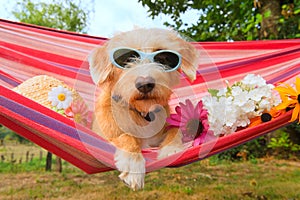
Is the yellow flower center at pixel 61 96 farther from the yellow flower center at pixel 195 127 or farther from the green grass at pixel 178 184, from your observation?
the green grass at pixel 178 184

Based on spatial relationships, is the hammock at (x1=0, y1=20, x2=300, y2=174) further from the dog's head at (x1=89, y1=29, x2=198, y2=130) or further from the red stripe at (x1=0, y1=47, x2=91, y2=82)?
the dog's head at (x1=89, y1=29, x2=198, y2=130)

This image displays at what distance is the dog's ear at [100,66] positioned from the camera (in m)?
1.63

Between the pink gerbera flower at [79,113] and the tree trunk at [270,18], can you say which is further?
the tree trunk at [270,18]

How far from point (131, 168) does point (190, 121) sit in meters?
0.44

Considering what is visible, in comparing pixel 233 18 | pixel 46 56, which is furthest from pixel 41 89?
A: pixel 233 18

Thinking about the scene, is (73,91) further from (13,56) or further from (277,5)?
(277,5)

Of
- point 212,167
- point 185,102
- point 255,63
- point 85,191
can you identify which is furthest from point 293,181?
point 185,102

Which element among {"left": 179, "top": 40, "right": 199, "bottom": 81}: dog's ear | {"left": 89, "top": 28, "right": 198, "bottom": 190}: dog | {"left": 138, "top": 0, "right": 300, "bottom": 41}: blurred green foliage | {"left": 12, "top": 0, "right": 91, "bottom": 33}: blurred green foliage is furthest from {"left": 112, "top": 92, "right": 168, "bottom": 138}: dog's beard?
{"left": 12, "top": 0, "right": 91, "bottom": 33}: blurred green foliage

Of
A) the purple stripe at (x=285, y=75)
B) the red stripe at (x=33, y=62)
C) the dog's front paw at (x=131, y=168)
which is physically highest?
the red stripe at (x=33, y=62)

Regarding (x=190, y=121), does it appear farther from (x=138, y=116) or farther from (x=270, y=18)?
(x=270, y=18)

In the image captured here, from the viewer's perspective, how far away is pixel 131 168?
1444 mm

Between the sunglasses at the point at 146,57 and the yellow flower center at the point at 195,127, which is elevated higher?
the sunglasses at the point at 146,57

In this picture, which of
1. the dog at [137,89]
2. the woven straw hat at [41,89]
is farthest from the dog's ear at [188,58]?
the woven straw hat at [41,89]

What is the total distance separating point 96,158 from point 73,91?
30.6 inches
